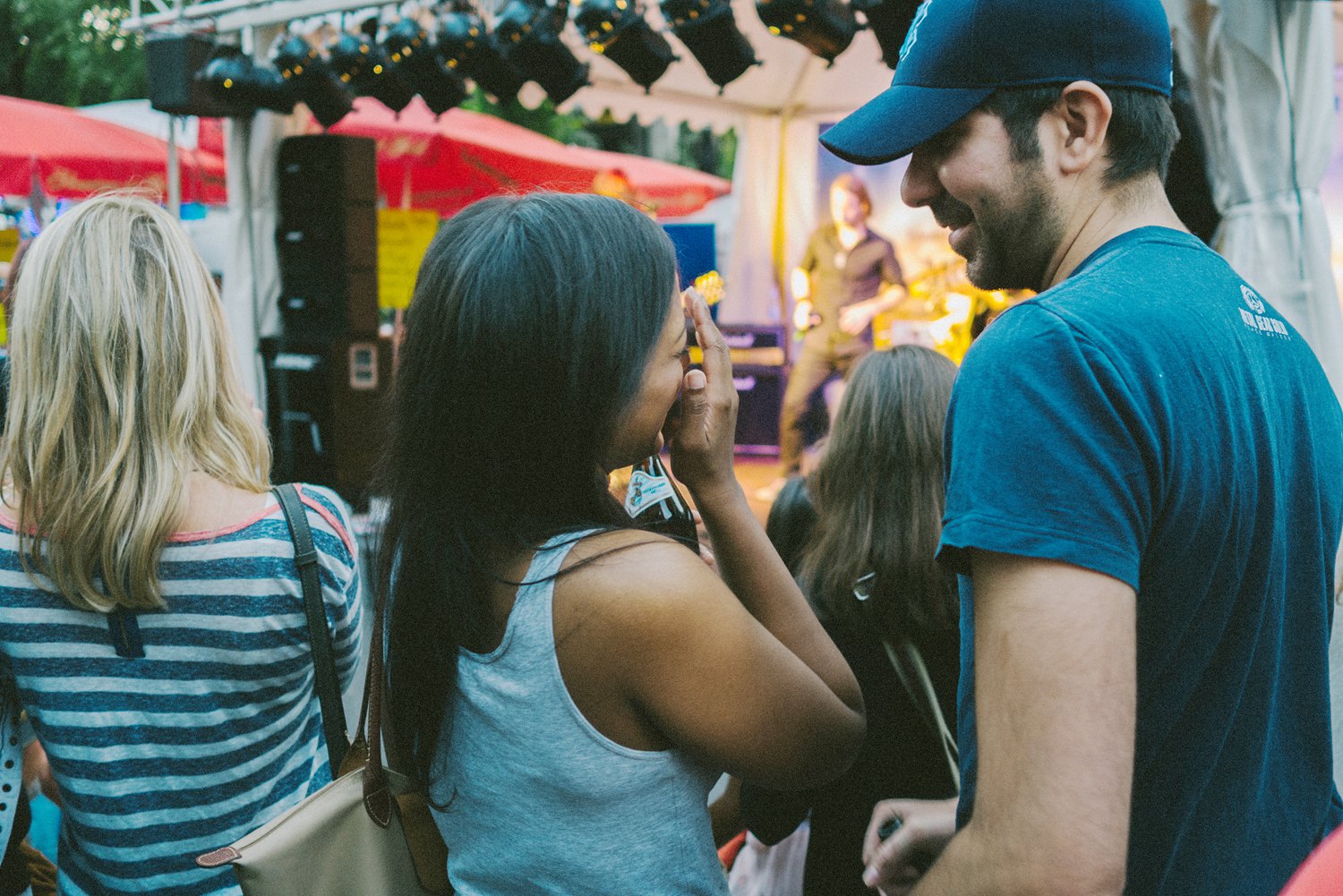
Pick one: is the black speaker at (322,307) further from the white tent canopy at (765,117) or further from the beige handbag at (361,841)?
the beige handbag at (361,841)

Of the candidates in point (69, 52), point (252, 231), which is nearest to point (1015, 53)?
point (252, 231)

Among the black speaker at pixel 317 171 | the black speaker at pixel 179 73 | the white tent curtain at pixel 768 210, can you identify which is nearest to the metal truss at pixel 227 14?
the black speaker at pixel 179 73

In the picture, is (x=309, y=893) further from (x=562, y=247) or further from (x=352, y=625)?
(x=562, y=247)

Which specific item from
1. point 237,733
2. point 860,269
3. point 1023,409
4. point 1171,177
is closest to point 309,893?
point 237,733

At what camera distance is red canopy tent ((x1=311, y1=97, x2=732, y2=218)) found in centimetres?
817

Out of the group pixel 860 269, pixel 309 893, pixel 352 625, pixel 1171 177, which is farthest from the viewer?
pixel 860 269

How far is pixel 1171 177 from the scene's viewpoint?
4.07m

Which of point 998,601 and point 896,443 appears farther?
point 896,443

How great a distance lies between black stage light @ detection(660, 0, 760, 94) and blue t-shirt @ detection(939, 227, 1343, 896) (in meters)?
4.06

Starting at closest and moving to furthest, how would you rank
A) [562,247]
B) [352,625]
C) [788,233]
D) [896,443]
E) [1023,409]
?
[1023,409] < [562,247] < [352,625] < [896,443] < [788,233]

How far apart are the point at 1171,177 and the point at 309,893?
4.00m

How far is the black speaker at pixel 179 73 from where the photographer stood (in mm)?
5910

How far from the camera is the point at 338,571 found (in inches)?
67.2

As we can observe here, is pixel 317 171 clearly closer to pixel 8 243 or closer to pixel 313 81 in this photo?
pixel 313 81
